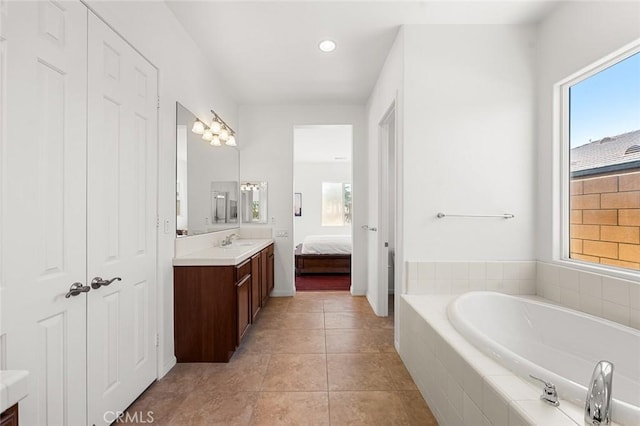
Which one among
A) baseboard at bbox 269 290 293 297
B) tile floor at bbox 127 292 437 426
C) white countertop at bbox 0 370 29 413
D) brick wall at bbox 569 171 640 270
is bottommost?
tile floor at bbox 127 292 437 426

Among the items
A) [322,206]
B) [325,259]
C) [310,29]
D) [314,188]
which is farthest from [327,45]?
[322,206]

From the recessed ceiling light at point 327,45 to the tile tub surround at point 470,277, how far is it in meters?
2.02

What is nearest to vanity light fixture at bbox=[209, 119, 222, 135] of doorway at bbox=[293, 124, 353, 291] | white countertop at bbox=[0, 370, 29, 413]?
doorway at bbox=[293, 124, 353, 291]

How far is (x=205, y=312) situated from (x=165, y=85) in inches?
68.4

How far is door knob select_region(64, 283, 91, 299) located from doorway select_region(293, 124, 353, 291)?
371 cm

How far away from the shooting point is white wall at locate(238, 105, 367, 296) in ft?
13.2

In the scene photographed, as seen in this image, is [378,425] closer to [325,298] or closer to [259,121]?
[325,298]

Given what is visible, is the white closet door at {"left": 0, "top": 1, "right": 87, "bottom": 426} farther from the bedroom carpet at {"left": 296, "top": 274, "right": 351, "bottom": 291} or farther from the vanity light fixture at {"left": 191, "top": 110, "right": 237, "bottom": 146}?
the bedroom carpet at {"left": 296, "top": 274, "right": 351, "bottom": 291}

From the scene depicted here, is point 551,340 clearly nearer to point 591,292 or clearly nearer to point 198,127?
point 591,292

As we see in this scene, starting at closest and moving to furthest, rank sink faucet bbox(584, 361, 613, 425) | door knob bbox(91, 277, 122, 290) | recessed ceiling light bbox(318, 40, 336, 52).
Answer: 1. sink faucet bbox(584, 361, 613, 425)
2. door knob bbox(91, 277, 122, 290)
3. recessed ceiling light bbox(318, 40, 336, 52)

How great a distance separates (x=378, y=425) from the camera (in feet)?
5.20

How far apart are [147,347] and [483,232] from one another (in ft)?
8.45

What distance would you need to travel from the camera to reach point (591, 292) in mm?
1811

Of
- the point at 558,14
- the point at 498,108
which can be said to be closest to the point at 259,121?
the point at 498,108
